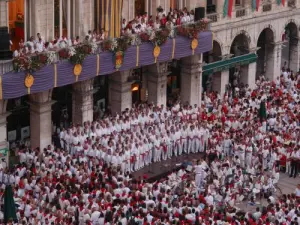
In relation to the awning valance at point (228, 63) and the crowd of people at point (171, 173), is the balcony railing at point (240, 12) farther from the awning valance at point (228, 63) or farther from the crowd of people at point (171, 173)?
the crowd of people at point (171, 173)

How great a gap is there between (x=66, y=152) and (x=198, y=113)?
1268 centimetres

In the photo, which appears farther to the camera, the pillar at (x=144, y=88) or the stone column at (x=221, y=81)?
the stone column at (x=221, y=81)

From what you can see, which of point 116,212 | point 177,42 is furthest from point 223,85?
point 116,212

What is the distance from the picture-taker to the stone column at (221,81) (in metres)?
65.9

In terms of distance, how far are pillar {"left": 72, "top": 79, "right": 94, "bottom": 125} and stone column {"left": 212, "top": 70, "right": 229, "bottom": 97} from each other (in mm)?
14289

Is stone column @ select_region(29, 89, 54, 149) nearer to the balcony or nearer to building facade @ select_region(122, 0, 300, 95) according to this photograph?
the balcony

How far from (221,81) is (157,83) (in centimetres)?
818

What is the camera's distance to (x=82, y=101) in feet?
178

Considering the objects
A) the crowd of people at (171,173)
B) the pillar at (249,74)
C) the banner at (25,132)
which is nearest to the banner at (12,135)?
the banner at (25,132)

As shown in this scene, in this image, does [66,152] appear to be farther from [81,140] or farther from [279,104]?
[279,104]

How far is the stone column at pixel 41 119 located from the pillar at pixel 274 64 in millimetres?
25555

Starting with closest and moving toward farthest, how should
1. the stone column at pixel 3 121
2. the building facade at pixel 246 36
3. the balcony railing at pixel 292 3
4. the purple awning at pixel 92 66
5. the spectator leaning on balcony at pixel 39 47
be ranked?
1. the purple awning at pixel 92 66
2. the stone column at pixel 3 121
3. the spectator leaning on balcony at pixel 39 47
4. the building facade at pixel 246 36
5. the balcony railing at pixel 292 3

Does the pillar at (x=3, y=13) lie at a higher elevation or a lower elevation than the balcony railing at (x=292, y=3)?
lower

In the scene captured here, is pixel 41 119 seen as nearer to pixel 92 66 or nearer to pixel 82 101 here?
pixel 82 101
